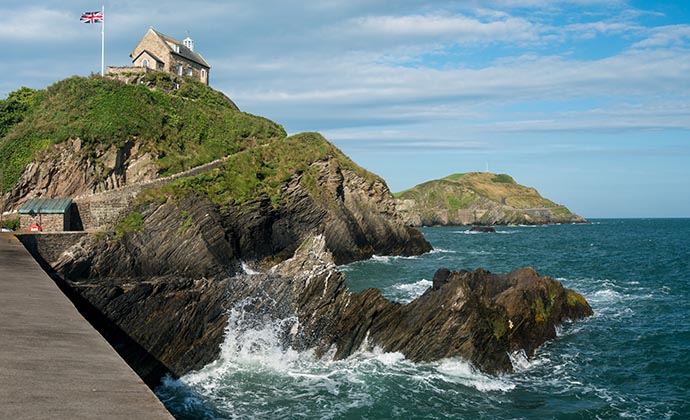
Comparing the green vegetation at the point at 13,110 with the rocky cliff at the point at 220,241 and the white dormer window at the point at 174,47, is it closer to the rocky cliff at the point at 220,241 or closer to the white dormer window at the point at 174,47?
the rocky cliff at the point at 220,241

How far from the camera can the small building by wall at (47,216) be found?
43125 mm

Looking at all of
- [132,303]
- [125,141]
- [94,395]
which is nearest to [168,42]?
[125,141]

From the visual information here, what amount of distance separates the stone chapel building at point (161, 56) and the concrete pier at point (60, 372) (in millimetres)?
67430

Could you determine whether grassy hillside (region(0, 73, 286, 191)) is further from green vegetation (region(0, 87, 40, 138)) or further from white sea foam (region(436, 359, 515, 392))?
white sea foam (region(436, 359, 515, 392))

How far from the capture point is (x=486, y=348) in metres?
23.1

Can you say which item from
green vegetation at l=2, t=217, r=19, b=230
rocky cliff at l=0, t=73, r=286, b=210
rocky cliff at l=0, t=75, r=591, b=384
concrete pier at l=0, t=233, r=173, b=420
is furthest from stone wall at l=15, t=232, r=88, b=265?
concrete pier at l=0, t=233, r=173, b=420

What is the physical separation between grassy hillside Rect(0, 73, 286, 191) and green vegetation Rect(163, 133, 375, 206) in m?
6.28

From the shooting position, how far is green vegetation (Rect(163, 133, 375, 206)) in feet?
162

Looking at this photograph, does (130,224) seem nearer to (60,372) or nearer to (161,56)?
(60,372)

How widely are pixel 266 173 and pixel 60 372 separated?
4823 cm

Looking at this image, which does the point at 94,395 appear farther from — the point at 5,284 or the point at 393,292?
the point at 393,292

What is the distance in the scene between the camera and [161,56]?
253 feet

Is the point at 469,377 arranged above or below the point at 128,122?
below

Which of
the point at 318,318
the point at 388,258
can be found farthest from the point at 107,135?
the point at 318,318
